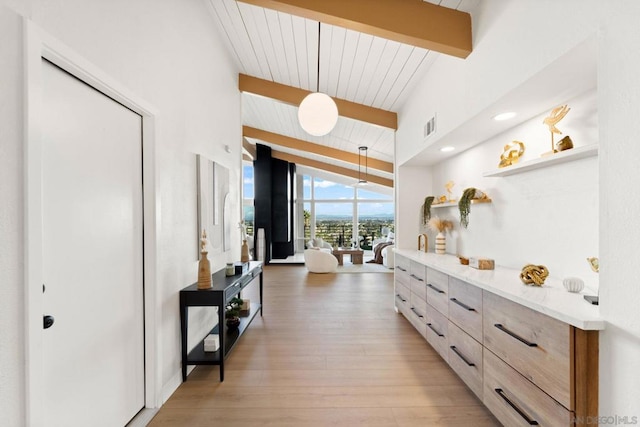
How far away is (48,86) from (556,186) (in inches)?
120

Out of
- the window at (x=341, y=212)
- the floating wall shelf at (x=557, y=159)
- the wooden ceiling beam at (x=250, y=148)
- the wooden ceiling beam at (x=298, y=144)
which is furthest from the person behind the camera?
the window at (x=341, y=212)

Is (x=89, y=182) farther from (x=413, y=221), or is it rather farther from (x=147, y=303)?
(x=413, y=221)

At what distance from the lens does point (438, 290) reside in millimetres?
2641

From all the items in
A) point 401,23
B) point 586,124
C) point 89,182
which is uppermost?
point 401,23

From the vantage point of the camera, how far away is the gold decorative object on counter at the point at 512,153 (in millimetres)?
2359

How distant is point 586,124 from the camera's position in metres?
1.81

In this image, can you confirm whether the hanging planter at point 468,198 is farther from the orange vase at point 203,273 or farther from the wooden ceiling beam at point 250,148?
the wooden ceiling beam at point 250,148

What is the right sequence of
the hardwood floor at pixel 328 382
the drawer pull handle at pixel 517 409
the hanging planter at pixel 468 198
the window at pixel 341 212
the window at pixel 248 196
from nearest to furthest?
the drawer pull handle at pixel 517 409 < the hardwood floor at pixel 328 382 < the hanging planter at pixel 468 198 < the window at pixel 248 196 < the window at pixel 341 212

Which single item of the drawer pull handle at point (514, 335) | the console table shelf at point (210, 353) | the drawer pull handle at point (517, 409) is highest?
the drawer pull handle at point (514, 335)

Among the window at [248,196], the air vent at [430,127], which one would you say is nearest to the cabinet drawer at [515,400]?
the air vent at [430,127]

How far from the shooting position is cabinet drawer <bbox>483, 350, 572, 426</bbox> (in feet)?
4.45

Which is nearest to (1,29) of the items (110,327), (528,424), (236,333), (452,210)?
(110,327)

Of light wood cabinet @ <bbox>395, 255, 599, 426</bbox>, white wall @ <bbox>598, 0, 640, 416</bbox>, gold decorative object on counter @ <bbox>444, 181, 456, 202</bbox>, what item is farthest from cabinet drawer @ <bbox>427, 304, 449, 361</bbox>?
Answer: gold decorative object on counter @ <bbox>444, 181, 456, 202</bbox>

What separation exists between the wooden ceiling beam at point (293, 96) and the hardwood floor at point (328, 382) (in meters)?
2.79
